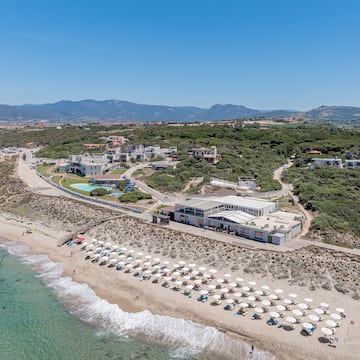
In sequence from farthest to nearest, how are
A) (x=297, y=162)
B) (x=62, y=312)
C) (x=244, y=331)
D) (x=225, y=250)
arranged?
(x=297, y=162) → (x=225, y=250) → (x=62, y=312) → (x=244, y=331)

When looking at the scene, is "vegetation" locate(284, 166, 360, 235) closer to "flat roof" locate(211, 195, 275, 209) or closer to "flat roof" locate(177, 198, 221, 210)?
"flat roof" locate(211, 195, 275, 209)

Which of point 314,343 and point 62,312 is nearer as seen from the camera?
point 314,343

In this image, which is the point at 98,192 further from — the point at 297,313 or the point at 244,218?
the point at 297,313

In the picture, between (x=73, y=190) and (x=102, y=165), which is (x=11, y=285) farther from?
(x=102, y=165)

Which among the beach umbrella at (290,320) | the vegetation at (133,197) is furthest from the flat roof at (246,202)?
the beach umbrella at (290,320)

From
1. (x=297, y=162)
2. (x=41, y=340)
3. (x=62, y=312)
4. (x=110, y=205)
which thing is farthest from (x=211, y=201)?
(x=297, y=162)

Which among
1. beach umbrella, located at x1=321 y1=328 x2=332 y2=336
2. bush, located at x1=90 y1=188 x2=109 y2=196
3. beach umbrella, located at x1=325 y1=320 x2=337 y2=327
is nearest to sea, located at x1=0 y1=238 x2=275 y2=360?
beach umbrella, located at x1=321 y1=328 x2=332 y2=336
